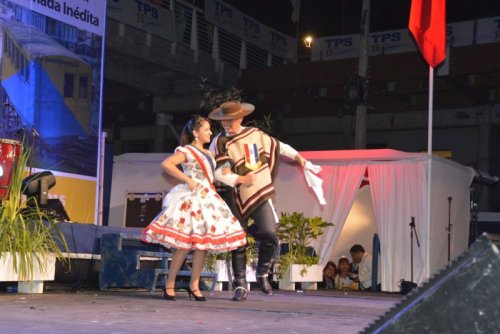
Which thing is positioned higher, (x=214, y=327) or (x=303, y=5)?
(x=303, y=5)

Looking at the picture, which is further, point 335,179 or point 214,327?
point 335,179

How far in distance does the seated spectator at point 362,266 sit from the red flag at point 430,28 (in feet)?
11.1

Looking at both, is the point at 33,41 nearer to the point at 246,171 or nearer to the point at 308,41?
the point at 246,171

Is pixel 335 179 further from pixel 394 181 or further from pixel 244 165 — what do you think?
pixel 244 165

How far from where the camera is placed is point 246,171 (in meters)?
5.93

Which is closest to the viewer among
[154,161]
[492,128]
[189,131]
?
[189,131]

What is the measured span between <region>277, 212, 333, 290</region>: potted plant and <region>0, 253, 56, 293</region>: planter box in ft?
12.5

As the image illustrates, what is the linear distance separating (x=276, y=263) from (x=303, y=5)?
19.9m

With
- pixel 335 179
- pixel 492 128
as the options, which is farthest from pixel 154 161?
pixel 492 128

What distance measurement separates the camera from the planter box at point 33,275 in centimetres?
Answer: 593

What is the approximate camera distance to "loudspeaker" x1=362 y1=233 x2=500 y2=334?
4.15ft

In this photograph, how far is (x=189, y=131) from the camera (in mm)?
5836

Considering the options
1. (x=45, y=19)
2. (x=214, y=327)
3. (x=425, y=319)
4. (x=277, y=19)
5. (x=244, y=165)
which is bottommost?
(x=214, y=327)

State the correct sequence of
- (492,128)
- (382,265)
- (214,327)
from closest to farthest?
(214,327), (382,265), (492,128)
